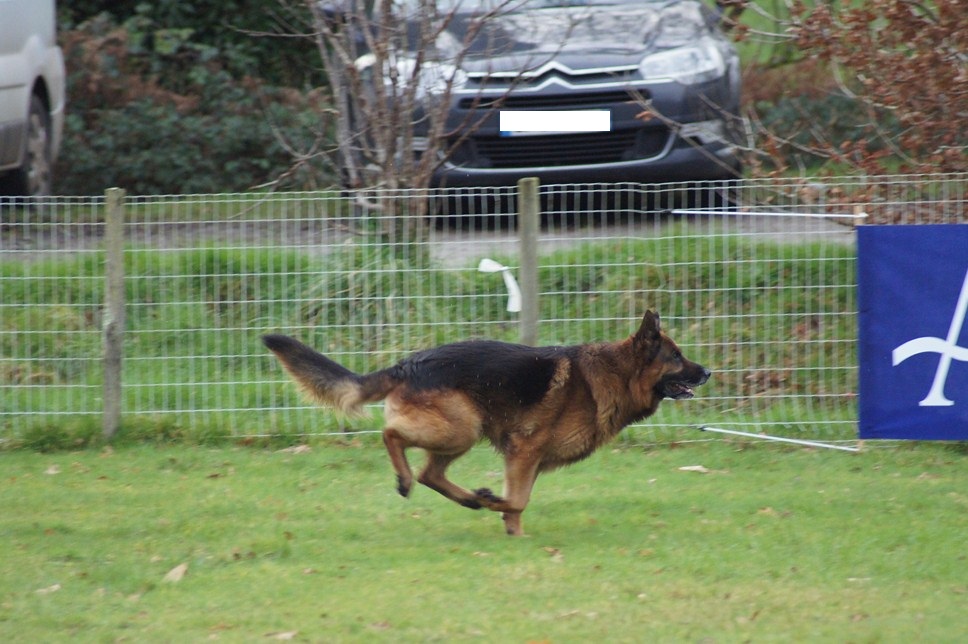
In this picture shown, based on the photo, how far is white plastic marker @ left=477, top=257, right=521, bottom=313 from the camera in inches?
316

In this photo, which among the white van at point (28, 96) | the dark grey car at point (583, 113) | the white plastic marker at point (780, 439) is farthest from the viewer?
the white van at point (28, 96)

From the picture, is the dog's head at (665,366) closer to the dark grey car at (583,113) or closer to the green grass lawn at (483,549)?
the green grass lawn at (483,549)

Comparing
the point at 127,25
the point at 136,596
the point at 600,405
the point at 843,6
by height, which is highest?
the point at 127,25

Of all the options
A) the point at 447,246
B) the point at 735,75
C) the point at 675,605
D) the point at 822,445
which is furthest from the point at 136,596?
the point at 735,75

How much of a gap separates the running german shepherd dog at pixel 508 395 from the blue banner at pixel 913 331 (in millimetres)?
1454

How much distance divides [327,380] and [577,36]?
521cm

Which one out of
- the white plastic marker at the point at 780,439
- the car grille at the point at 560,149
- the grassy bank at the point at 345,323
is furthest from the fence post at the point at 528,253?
the car grille at the point at 560,149

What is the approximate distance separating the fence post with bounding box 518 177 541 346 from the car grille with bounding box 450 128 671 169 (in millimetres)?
2166

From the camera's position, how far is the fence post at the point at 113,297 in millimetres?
7965

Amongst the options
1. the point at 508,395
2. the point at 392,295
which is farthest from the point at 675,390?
the point at 392,295

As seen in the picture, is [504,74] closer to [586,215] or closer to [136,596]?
[586,215]

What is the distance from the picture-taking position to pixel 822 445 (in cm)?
775

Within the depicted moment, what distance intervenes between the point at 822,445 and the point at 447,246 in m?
2.82

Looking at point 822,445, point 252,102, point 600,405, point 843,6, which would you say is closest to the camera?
point 600,405
